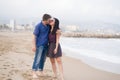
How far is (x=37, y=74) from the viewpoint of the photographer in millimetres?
6770

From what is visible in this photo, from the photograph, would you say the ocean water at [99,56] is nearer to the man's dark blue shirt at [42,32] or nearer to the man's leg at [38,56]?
the man's leg at [38,56]

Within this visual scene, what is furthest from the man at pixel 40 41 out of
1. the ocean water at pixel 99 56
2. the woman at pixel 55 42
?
the ocean water at pixel 99 56

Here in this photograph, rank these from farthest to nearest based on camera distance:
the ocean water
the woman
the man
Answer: the ocean water, the man, the woman

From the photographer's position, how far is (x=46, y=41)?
6402 millimetres

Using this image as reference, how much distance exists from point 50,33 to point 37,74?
3.99 feet

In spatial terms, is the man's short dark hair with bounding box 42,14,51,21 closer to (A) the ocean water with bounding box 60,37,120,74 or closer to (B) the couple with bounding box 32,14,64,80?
(B) the couple with bounding box 32,14,64,80

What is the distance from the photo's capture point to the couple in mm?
6152

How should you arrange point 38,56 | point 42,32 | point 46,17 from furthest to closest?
point 38,56
point 42,32
point 46,17

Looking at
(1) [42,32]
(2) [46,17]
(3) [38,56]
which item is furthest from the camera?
(3) [38,56]

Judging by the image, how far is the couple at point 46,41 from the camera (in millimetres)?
6152

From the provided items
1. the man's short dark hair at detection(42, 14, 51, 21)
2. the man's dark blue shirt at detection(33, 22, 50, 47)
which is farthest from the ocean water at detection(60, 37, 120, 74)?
the man's short dark hair at detection(42, 14, 51, 21)

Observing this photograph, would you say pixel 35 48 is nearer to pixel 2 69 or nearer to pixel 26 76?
pixel 26 76

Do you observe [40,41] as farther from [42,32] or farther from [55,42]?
[55,42]

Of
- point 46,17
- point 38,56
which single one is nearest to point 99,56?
point 38,56
